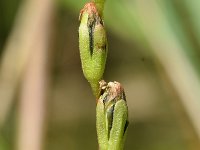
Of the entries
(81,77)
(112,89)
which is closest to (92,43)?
(112,89)

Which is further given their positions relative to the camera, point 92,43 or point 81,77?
point 81,77

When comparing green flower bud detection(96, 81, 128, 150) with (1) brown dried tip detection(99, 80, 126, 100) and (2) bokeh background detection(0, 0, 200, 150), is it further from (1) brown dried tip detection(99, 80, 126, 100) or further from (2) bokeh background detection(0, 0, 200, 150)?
(2) bokeh background detection(0, 0, 200, 150)

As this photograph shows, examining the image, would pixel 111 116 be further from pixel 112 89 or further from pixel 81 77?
pixel 81 77

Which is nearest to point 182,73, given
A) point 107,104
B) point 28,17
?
point 28,17

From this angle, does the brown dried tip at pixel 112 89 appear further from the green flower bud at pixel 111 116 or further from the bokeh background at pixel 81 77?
the bokeh background at pixel 81 77

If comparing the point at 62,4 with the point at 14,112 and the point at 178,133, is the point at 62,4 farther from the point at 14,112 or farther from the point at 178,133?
the point at 178,133

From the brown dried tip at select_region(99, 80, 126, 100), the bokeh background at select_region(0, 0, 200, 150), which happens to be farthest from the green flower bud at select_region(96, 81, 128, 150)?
the bokeh background at select_region(0, 0, 200, 150)
